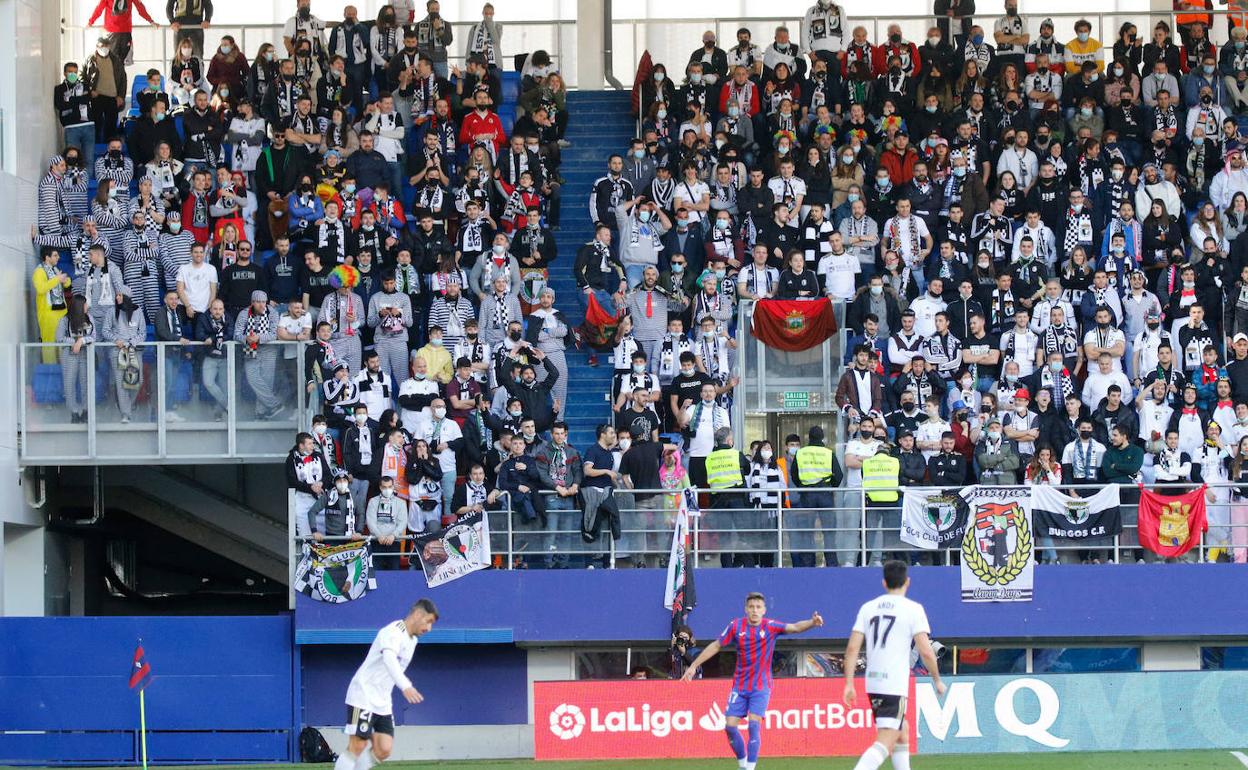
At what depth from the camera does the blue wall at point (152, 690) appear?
968 inches

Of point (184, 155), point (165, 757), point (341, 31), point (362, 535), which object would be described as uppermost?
point (341, 31)

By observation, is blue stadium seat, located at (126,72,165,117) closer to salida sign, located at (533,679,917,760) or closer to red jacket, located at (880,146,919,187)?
red jacket, located at (880,146,919,187)

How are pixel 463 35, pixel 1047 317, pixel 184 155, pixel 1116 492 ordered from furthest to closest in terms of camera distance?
pixel 463 35, pixel 184 155, pixel 1047 317, pixel 1116 492

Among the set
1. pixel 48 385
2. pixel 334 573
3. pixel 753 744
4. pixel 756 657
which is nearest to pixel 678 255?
pixel 334 573

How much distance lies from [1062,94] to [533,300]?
9.36 m

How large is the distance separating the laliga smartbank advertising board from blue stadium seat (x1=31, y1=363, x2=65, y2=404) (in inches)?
353

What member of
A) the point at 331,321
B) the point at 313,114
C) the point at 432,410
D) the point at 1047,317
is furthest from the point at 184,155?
the point at 1047,317

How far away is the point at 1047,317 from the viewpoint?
25812 mm

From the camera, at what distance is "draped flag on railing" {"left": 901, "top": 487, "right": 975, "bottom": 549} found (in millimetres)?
23844

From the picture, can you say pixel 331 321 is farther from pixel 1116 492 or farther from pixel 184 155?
pixel 1116 492

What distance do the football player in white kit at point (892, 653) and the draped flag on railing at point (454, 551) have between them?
9579 mm

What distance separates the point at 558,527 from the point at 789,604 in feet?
9.73

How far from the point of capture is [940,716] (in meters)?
21.5

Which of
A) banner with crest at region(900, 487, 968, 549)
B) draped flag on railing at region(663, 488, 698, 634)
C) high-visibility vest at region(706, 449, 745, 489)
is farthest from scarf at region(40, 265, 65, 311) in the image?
banner with crest at region(900, 487, 968, 549)
